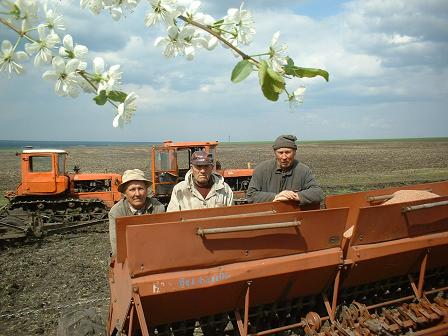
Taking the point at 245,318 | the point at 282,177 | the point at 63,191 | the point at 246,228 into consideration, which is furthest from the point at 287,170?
the point at 63,191

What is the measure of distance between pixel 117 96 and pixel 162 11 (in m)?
0.22

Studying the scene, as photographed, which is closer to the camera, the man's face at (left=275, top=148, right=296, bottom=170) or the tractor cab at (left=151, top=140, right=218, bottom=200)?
the man's face at (left=275, top=148, right=296, bottom=170)

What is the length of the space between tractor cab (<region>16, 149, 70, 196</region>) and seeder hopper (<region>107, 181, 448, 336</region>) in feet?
31.5

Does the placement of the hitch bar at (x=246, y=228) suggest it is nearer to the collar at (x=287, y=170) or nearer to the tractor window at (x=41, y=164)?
the collar at (x=287, y=170)

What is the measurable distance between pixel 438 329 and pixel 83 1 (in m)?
3.72

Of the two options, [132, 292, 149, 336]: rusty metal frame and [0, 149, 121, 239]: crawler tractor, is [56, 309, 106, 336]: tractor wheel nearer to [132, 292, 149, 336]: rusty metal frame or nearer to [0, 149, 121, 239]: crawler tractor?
[132, 292, 149, 336]: rusty metal frame

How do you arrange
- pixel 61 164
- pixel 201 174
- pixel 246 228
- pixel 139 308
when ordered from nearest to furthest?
pixel 139 308 → pixel 246 228 → pixel 201 174 → pixel 61 164

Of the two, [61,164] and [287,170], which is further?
[61,164]

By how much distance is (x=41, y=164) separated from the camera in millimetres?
12500

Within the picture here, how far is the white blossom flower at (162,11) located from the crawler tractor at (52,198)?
11.7m

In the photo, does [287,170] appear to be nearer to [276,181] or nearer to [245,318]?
[276,181]

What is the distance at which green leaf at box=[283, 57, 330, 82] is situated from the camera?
896 millimetres

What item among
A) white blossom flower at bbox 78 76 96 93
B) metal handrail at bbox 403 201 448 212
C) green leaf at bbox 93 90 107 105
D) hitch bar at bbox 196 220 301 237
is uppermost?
white blossom flower at bbox 78 76 96 93

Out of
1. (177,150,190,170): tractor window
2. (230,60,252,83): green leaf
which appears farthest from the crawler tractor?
(230,60,252,83): green leaf
